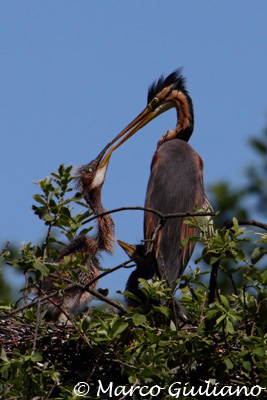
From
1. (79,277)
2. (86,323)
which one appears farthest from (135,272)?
(86,323)

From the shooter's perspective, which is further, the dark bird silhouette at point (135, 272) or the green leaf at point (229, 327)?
the dark bird silhouette at point (135, 272)

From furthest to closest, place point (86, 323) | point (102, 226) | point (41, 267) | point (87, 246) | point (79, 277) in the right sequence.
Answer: point (102, 226) → point (87, 246) → point (79, 277) → point (86, 323) → point (41, 267)

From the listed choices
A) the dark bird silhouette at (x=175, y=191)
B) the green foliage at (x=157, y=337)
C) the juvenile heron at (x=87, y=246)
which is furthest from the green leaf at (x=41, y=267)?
the juvenile heron at (x=87, y=246)

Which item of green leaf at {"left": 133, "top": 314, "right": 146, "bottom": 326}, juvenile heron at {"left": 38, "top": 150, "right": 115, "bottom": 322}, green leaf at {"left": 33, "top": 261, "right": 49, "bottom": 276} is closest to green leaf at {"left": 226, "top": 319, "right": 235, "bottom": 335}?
green leaf at {"left": 133, "top": 314, "right": 146, "bottom": 326}

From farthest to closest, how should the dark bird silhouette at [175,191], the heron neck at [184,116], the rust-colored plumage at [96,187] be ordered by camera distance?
1. the heron neck at [184,116]
2. the rust-colored plumage at [96,187]
3. the dark bird silhouette at [175,191]

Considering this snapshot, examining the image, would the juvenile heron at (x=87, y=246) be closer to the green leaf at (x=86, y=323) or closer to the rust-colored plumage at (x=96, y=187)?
the rust-colored plumage at (x=96, y=187)

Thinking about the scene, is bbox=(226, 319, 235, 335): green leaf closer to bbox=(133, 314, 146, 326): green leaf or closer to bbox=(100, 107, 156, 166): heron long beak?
bbox=(133, 314, 146, 326): green leaf

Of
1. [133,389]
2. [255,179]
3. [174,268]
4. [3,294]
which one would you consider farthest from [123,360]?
[255,179]

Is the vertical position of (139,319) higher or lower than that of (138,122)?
lower

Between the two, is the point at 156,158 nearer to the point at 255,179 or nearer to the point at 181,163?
the point at 181,163

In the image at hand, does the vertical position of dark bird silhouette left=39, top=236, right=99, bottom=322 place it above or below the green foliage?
above

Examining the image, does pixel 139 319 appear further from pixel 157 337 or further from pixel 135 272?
pixel 135 272

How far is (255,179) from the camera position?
254 inches

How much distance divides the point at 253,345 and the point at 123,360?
2.00ft
